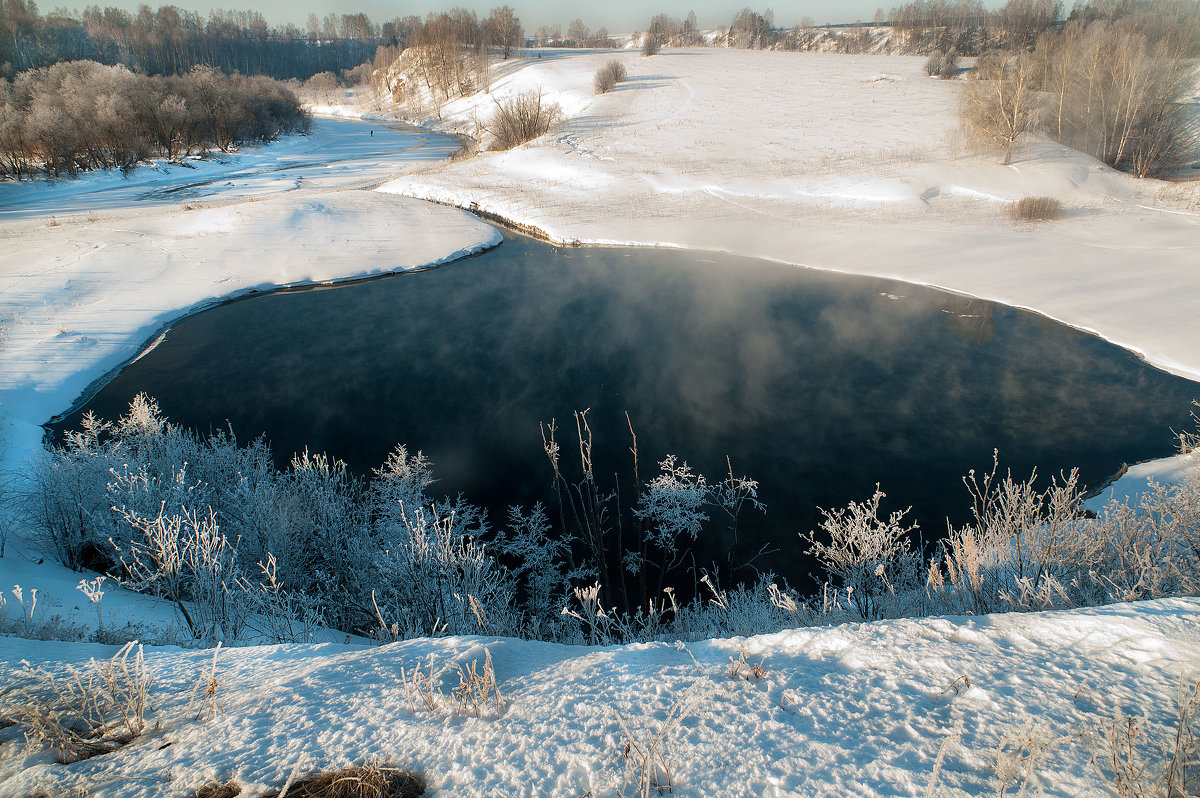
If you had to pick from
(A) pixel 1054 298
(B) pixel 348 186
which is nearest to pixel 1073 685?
(A) pixel 1054 298

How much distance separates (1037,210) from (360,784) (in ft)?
80.2

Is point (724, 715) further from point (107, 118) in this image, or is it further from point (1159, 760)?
point (107, 118)

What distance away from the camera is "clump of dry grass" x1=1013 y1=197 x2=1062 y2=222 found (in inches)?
734

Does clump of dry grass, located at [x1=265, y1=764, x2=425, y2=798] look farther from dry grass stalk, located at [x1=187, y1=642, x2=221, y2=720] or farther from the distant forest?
the distant forest

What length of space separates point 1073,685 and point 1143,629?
70cm

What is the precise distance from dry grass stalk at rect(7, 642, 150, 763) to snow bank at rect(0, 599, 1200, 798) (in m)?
0.09

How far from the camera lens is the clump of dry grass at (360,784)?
7.17ft

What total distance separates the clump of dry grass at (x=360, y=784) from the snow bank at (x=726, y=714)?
0.07 meters

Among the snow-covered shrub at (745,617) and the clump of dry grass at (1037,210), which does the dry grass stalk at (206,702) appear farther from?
the clump of dry grass at (1037,210)

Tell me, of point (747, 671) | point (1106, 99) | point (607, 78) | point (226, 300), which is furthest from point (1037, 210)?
point (607, 78)

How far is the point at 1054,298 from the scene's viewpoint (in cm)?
1354

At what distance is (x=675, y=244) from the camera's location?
1925 centimetres

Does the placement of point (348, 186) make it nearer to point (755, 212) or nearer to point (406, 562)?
Result: point (755, 212)

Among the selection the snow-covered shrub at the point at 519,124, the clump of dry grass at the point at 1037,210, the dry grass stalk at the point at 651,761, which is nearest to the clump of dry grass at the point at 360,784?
the dry grass stalk at the point at 651,761
